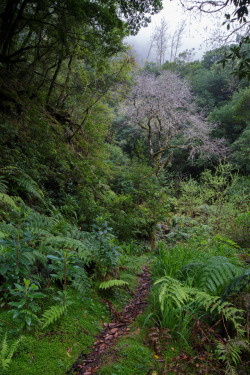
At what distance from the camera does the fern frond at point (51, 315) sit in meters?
1.60

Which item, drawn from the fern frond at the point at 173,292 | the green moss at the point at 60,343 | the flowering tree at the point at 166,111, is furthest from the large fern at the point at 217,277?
the flowering tree at the point at 166,111

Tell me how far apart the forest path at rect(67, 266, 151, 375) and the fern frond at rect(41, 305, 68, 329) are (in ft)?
1.10

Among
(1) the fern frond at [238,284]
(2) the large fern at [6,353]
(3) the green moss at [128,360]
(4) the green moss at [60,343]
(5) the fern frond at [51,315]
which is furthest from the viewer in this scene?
(1) the fern frond at [238,284]

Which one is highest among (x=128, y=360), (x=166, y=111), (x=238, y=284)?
(x=166, y=111)

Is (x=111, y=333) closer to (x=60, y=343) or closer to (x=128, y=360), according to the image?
(x=128, y=360)

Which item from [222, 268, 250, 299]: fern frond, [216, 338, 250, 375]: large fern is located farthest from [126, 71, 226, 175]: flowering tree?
[216, 338, 250, 375]: large fern

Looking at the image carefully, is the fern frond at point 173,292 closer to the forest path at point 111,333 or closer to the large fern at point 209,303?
the large fern at point 209,303

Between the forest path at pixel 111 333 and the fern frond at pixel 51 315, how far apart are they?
33 centimetres

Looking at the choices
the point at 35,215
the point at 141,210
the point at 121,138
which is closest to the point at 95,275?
the point at 35,215

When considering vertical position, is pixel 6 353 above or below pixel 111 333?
above

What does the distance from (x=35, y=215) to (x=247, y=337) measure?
8.49 feet

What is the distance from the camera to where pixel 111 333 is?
197 centimetres

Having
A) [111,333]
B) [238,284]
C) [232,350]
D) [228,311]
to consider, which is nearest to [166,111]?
[238,284]

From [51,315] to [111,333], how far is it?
2.15ft
